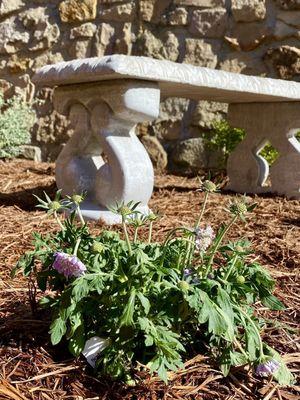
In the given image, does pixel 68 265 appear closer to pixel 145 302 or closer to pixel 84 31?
pixel 145 302

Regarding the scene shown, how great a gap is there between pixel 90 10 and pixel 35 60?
703 mm

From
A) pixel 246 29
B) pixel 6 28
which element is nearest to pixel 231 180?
pixel 246 29

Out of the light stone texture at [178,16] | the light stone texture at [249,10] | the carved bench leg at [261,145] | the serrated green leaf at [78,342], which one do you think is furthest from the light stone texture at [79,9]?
the serrated green leaf at [78,342]

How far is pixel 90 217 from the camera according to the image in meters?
2.87

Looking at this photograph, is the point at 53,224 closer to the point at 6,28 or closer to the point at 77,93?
the point at 77,93

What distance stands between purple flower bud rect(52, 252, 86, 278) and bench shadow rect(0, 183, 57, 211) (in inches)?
69.9

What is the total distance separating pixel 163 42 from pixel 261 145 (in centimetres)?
157

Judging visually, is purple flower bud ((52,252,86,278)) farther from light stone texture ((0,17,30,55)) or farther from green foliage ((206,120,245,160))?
light stone texture ((0,17,30,55))

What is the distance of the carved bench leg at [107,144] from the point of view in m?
2.76

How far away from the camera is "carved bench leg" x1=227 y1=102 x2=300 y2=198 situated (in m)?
3.81

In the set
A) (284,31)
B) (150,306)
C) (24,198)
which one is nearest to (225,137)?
(284,31)

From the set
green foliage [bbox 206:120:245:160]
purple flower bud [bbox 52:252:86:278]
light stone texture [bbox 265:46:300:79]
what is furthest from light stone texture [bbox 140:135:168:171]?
purple flower bud [bbox 52:252:86:278]

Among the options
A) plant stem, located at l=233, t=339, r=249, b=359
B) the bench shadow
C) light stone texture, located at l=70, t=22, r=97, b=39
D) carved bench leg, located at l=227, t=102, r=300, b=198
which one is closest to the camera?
plant stem, located at l=233, t=339, r=249, b=359

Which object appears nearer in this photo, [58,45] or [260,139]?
[260,139]
